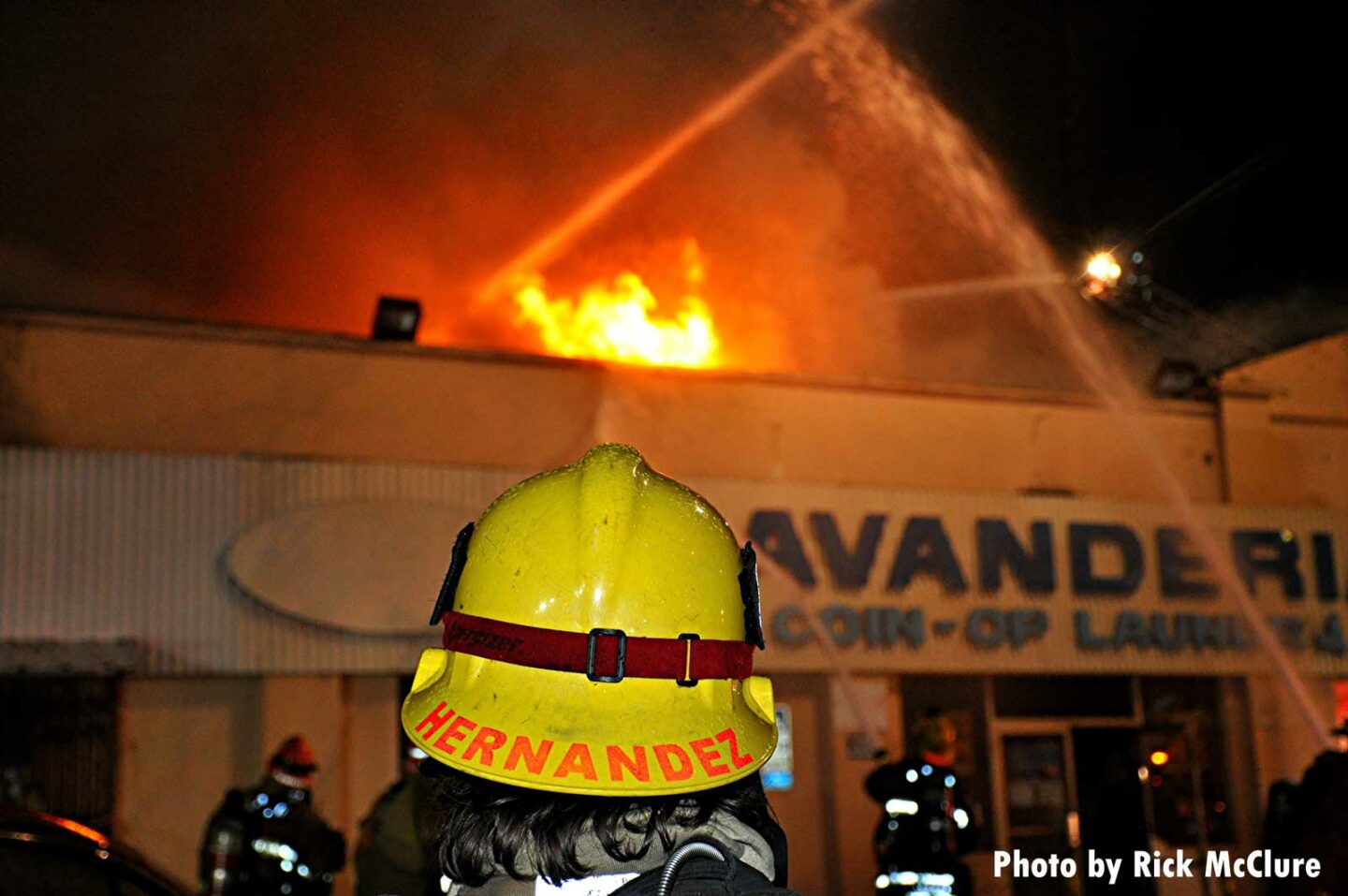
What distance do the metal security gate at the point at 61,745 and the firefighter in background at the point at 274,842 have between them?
12.8ft

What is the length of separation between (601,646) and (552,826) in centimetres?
25

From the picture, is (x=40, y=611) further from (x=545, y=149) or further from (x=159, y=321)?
(x=545, y=149)

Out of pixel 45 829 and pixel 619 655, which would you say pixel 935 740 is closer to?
pixel 45 829

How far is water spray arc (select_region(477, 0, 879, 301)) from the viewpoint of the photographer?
15703 mm

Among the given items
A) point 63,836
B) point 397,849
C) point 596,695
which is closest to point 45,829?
point 63,836

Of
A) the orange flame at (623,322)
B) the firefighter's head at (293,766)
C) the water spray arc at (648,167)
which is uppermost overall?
the water spray arc at (648,167)

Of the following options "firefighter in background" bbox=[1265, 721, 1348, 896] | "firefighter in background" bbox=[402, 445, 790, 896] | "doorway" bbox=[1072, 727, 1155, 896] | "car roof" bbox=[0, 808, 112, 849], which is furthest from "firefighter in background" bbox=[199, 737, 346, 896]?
"firefighter in background" bbox=[402, 445, 790, 896]

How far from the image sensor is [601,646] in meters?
1.81

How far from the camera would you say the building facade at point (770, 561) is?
11125mm

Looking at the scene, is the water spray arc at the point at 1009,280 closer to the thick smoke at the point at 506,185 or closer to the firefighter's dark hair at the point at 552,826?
the thick smoke at the point at 506,185

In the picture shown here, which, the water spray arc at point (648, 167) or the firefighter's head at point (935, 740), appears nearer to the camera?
the firefighter's head at point (935, 740)

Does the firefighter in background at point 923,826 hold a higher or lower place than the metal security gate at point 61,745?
lower

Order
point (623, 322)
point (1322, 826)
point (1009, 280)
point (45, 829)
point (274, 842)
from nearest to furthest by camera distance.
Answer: point (45, 829) < point (1322, 826) < point (274, 842) < point (623, 322) < point (1009, 280)

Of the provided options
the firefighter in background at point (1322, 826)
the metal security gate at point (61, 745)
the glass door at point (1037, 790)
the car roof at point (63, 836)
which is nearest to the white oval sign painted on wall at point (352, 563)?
the metal security gate at point (61, 745)
